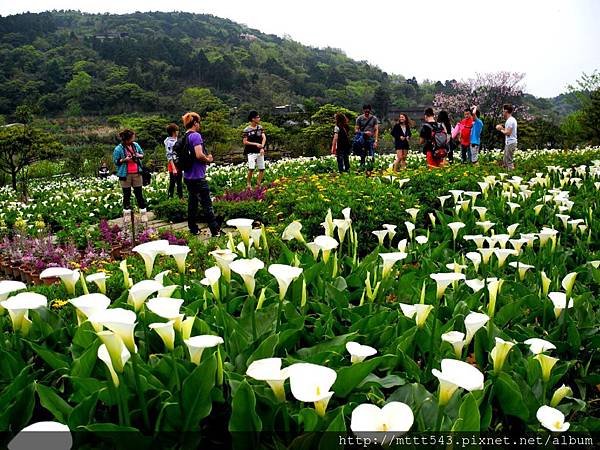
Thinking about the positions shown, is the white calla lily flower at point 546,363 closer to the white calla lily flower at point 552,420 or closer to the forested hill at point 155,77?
the white calla lily flower at point 552,420

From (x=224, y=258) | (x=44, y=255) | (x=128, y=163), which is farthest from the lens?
(x=128, y=163)

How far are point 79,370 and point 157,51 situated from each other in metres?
90.1

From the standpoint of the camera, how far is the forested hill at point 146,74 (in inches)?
2623

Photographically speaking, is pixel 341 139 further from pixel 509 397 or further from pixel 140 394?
pixel 140 394

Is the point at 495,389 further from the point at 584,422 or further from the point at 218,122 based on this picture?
the point at 218,122

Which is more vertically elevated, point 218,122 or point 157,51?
point 157,51

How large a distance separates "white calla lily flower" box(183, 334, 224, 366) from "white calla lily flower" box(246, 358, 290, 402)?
174mm

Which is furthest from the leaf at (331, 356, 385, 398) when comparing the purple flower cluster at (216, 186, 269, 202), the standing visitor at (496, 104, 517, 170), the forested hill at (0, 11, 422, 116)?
the forested hill at (0, 11, 422, 116)

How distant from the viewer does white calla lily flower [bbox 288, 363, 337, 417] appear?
1302 millimetres

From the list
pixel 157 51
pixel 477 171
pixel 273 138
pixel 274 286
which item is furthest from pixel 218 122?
pixel 157 51

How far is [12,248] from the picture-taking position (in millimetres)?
6180

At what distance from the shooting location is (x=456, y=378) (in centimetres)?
138

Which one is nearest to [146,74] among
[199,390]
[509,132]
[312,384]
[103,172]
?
[103,172]

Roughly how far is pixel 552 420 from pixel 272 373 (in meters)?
0.87
